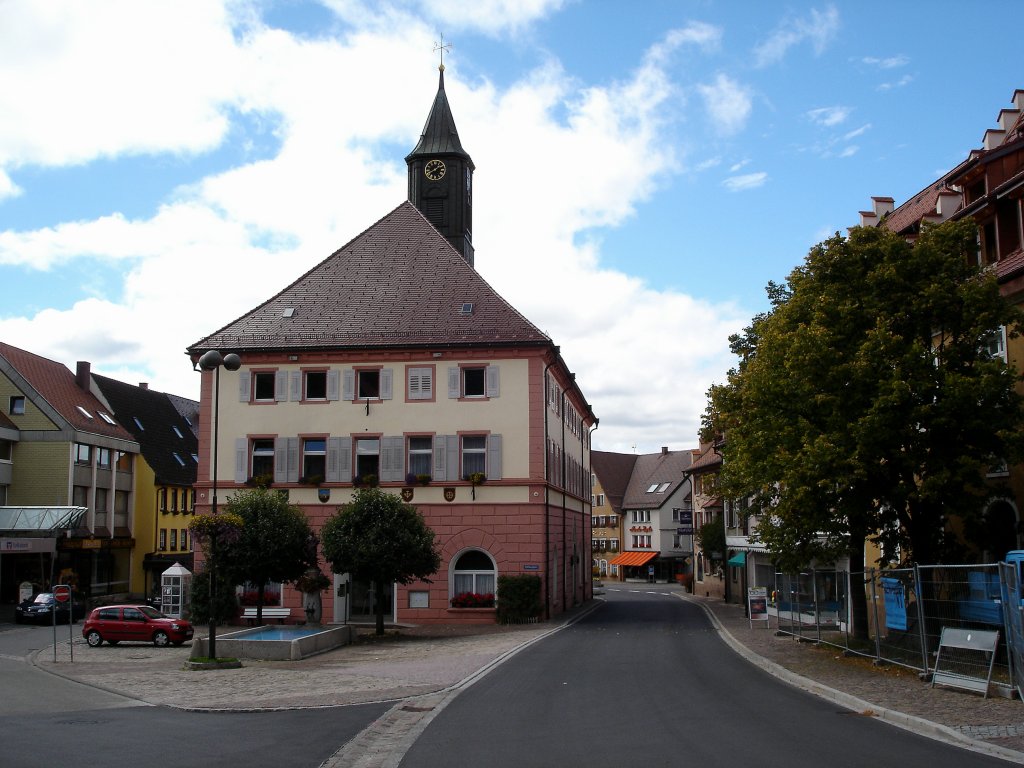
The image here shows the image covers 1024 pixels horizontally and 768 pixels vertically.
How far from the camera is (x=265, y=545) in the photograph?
30.8 meters

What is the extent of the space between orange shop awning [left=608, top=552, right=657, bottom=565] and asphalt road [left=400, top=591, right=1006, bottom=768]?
69686mm

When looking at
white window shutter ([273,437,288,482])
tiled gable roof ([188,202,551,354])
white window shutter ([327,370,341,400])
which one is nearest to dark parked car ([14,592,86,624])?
white window shutter ([273,437,288,482])

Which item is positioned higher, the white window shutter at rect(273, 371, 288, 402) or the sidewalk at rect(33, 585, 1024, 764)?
the white window shutter at rect(273, 371, 288, 402)

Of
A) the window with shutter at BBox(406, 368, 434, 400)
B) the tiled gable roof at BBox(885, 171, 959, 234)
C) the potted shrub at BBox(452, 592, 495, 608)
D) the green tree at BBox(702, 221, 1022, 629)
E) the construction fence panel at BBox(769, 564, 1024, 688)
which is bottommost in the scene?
the potted shrub at BBox(452, 592, 495, 608)

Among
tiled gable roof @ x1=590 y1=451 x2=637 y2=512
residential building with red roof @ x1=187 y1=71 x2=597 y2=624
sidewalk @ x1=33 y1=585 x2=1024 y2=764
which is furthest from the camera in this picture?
tiled gable roof @ x1=590 y1=451 x2=637 y2=512

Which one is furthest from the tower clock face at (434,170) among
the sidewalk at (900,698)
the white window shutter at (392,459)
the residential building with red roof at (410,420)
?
the sidewalk at (900,698)

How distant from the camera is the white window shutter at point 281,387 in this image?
38.5 metres

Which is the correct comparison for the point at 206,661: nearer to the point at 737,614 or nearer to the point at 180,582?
the point at 180,582

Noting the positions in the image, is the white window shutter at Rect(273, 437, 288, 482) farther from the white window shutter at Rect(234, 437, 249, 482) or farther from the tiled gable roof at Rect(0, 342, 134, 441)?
the tiled gable roof at Rect(0, 342, 134, 441)

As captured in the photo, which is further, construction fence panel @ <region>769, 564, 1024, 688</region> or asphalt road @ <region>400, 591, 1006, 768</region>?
construction fence panel @ <region>769, 564, 1024, 688</region>

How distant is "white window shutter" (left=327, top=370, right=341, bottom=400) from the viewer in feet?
125

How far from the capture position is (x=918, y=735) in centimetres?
1284

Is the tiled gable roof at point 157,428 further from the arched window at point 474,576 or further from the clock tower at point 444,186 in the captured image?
the arched window at point 474,576

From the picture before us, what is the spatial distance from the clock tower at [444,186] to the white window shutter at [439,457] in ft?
41.2
